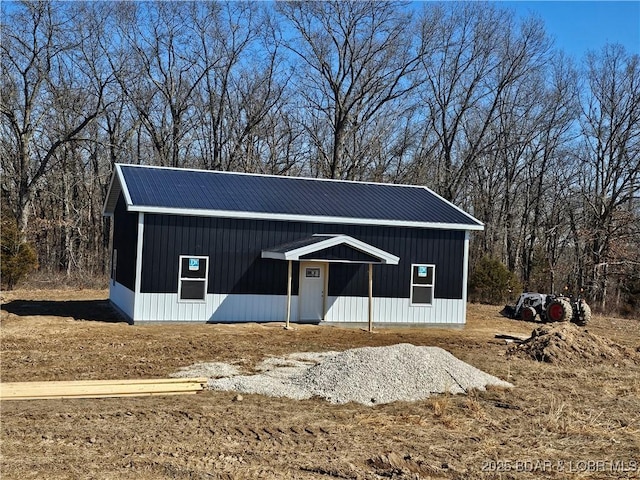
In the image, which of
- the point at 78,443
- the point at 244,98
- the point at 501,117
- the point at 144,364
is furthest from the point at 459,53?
the point at 78,443

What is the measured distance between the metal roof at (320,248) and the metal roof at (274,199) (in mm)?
948

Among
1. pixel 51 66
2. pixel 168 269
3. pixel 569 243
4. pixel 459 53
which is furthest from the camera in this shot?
pixel 569 243

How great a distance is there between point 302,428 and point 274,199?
41.5 ft

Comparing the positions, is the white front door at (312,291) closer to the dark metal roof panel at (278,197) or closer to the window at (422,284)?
the dark metal roof panel at (278,197)

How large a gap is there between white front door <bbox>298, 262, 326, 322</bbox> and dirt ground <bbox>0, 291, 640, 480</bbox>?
16.1 feet

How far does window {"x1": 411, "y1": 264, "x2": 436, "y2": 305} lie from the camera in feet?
67.9

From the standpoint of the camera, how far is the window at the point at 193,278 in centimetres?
1848

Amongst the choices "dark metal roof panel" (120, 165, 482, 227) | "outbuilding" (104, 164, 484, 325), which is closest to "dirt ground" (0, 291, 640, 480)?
"outbuilding" (104, 164, 484, 325)

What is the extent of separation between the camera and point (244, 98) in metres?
39.1

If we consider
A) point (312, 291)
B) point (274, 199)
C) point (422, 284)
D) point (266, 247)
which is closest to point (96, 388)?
point (266, 247)

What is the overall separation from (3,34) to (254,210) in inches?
713

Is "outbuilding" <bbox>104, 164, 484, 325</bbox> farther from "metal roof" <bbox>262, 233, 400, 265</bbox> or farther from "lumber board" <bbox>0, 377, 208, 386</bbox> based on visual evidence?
"lumber board" <bbox>0, 377, 208, 386</bbox>

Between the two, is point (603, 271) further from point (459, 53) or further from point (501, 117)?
point (459, 53)

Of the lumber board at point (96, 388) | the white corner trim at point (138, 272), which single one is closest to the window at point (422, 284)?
the white corner trim at point (138, 272)
